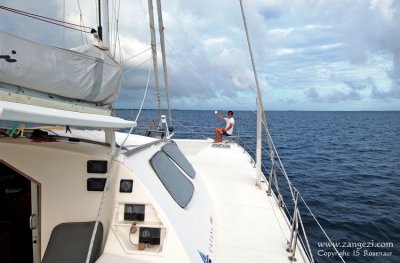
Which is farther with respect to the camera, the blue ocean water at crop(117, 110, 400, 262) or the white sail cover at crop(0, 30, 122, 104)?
the blue ocean water at crop(117, 110, 400, 262)

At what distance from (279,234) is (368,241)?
192 inches

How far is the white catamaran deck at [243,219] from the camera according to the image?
13.6 ft

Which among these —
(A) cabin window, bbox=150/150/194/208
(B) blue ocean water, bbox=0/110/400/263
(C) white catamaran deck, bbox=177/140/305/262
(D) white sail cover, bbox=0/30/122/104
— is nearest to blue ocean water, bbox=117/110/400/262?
(B) blue ocean water, bbox=0/110/400/263

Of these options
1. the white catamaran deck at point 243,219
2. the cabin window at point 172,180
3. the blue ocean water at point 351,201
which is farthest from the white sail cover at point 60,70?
the blue ocean water at point 351,201

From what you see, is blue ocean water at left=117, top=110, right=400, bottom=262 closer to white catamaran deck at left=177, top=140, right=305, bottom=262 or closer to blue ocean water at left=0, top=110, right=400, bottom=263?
blue ocean water at left=0, top=110, right=400, bottom=263

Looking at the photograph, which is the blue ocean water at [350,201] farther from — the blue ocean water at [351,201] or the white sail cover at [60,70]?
the white sail cover at [60,70]

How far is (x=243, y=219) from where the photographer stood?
527cm

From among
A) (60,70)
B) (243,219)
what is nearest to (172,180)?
(243,219)

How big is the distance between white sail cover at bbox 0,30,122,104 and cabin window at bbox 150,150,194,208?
123 cm

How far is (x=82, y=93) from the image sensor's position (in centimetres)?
301

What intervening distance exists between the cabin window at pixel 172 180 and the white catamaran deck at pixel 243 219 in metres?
0.75

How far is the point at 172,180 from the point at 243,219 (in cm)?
164

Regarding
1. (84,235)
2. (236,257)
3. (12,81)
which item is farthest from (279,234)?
(12,81)

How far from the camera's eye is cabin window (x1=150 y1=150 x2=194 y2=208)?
13.3 feet
